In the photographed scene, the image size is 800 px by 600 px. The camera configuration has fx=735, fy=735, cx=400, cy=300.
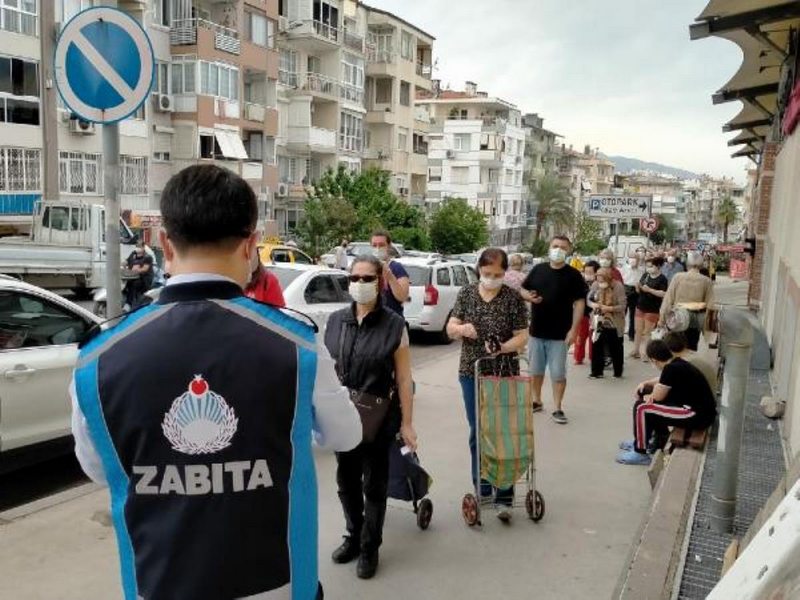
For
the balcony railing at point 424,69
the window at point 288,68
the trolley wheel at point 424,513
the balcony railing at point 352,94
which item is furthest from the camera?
the balcony railing at point 424,69

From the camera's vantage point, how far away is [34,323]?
226 inches

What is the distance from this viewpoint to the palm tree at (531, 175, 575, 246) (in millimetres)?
74688

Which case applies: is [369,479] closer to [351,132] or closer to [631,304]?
[631,304]

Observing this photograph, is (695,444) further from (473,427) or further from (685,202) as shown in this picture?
(685,202)

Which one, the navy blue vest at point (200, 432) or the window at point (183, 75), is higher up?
the window at point (183, 75)

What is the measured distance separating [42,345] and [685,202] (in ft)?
543

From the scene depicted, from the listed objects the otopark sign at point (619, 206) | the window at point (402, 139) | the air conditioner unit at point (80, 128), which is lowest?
the otopark sign at point (619, 206)

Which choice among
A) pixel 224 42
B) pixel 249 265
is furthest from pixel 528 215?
pixel 249 265

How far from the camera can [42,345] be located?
5.64m

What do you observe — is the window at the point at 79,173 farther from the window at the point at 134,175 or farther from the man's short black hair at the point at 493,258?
the man's short black hair at the point at 493,258

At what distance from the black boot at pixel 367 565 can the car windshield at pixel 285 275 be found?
5927 millimetres

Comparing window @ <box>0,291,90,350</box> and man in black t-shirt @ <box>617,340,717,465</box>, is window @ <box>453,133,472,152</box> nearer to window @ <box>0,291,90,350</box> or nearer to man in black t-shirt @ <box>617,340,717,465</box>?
man in black t-shirt @ <box>617,340,717,465</box>

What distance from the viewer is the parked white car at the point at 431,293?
13.2 meters

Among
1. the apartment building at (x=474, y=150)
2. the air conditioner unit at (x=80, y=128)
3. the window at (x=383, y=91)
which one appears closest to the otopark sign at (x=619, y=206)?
the air conditioner unit at (x=80, y=128)
